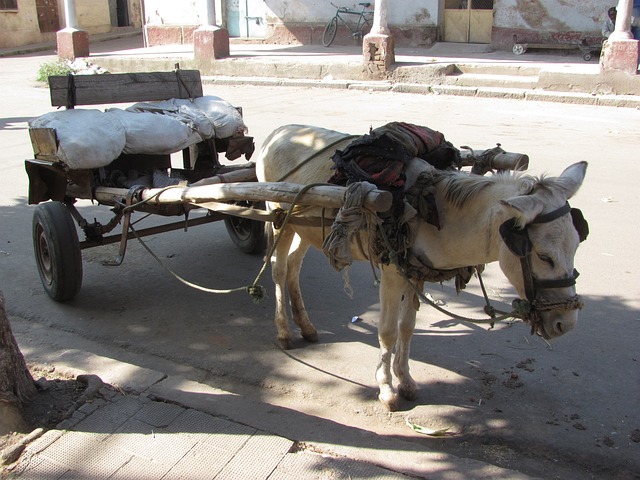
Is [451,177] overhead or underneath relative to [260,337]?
overhead

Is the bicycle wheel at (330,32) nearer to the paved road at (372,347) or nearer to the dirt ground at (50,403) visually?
the paved road at (372,347)

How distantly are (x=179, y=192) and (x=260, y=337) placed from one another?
1.21 meters

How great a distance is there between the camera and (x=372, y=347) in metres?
4.38

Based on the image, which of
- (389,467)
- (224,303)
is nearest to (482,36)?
Result: (224,303)

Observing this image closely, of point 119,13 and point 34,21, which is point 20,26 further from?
point 119,13

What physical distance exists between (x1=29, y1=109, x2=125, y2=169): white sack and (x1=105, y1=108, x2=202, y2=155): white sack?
9 cm

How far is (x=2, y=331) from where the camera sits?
3.30 metres

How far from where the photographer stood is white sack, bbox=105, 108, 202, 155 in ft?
16.0

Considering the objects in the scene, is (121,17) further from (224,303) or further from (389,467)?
(389,467)

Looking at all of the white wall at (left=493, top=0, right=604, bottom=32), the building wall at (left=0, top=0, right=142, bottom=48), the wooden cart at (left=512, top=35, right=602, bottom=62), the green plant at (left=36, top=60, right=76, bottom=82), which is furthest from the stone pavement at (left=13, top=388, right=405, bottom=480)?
the building wall at (left=0, top=0, right=142, bottom=48)

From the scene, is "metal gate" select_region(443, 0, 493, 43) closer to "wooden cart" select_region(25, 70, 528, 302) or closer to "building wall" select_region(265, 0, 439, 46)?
"building wall" select_region(265, 0, 439, 46)

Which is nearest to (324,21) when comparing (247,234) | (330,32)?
(330,32)

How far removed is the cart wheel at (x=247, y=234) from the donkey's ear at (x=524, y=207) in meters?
3.42

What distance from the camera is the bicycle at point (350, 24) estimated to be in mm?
19562
